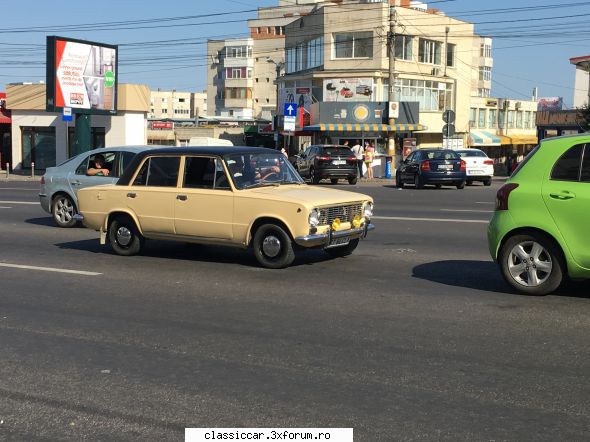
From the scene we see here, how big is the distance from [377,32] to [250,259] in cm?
4132

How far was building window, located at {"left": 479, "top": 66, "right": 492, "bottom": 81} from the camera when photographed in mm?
110094

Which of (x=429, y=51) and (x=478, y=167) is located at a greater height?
(x=429, y=51)

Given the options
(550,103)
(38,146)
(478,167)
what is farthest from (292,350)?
(550,103)

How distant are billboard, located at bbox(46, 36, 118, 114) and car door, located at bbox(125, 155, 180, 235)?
30.7 metres

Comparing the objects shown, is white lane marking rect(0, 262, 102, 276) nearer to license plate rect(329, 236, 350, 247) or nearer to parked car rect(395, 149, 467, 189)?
license plate rect(329, 236, 350, 247)

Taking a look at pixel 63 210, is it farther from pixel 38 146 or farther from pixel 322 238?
pixel 38 146

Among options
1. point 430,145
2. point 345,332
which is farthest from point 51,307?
point 430,145

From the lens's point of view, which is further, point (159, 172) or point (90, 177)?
point (90, 177)

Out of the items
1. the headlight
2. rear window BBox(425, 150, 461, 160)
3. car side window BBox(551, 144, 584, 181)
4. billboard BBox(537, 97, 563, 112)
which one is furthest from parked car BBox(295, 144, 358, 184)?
billboard BBox(537, 97, 563, 112)

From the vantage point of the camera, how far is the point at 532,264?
8234mm

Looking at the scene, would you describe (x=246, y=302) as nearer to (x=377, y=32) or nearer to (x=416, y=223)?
(x=416, y=223)

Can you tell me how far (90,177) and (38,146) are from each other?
1305 inches

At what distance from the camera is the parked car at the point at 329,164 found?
32094 mm

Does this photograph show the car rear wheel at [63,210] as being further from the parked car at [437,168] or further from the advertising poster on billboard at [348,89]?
the advertising poster on billboard at [348,89]
